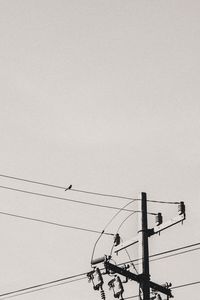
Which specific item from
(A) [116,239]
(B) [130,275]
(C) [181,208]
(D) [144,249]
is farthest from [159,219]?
(B) [130,275]

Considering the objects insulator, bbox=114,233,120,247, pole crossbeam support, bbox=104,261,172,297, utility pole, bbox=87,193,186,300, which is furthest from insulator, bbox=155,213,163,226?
pole crossbeam support, bbox=104,261,172,297

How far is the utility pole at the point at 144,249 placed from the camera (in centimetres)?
1323

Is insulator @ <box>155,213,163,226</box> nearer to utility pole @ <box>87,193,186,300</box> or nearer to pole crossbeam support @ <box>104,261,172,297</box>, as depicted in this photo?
utility pole @ <box>87,193,186,300</box>

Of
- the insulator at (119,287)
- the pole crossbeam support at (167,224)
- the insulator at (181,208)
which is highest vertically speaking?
the insulator at (181,208)

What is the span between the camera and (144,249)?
1355 centimetres

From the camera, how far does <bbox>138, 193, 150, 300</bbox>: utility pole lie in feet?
43.4

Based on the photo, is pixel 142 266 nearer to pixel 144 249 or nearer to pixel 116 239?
pixel 144 249

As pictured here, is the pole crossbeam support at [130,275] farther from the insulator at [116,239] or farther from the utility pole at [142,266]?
the insulator at [116,239]

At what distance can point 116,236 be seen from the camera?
14.7m

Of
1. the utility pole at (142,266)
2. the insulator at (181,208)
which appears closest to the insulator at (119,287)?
the utility pole at (142,266)

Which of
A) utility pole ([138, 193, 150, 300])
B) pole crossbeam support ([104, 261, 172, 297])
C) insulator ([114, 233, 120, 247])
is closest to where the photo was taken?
utility pole ([138, 193, 150, 300])

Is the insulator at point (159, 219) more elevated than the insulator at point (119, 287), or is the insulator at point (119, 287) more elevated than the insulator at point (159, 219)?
the insulator at point (159, 219)

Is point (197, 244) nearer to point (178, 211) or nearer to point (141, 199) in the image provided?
point (178, 211)

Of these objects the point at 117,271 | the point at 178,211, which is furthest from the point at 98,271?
the point at 178,211
